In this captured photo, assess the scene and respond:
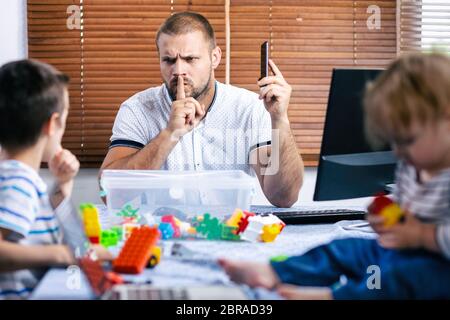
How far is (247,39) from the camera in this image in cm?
164

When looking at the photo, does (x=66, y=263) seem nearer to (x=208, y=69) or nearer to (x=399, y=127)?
(x=399, y=127)

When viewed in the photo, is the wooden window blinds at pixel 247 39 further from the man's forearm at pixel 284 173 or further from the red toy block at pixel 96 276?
the red toy block at pixel 96 276

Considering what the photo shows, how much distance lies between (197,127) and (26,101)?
0.83 metres

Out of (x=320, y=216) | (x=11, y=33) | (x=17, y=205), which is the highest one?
(x=11, y=33)

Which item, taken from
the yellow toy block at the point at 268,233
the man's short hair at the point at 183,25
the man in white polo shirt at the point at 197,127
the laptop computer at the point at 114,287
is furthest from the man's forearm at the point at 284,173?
the laptop computer at the point at 114,287

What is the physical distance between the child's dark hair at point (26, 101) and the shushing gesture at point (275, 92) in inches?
18.3

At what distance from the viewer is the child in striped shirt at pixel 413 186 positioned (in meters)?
0.36

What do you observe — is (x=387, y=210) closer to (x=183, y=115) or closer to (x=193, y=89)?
(x=183, y=115)

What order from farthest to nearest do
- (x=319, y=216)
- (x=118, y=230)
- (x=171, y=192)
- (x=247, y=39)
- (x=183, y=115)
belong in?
(x=247, y=39)
(x=183, y=115)
(x=319, y=216)
(x=171, y=192)
(x=118, y=230)

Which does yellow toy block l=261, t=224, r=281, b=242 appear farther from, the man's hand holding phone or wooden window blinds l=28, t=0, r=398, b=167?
wooden window blinds l=28, t=0, r=398, b=167

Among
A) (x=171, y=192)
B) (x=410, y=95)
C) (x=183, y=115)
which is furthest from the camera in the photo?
(x=183, y=115)

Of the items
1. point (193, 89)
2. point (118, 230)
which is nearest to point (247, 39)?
point (193, 89)
